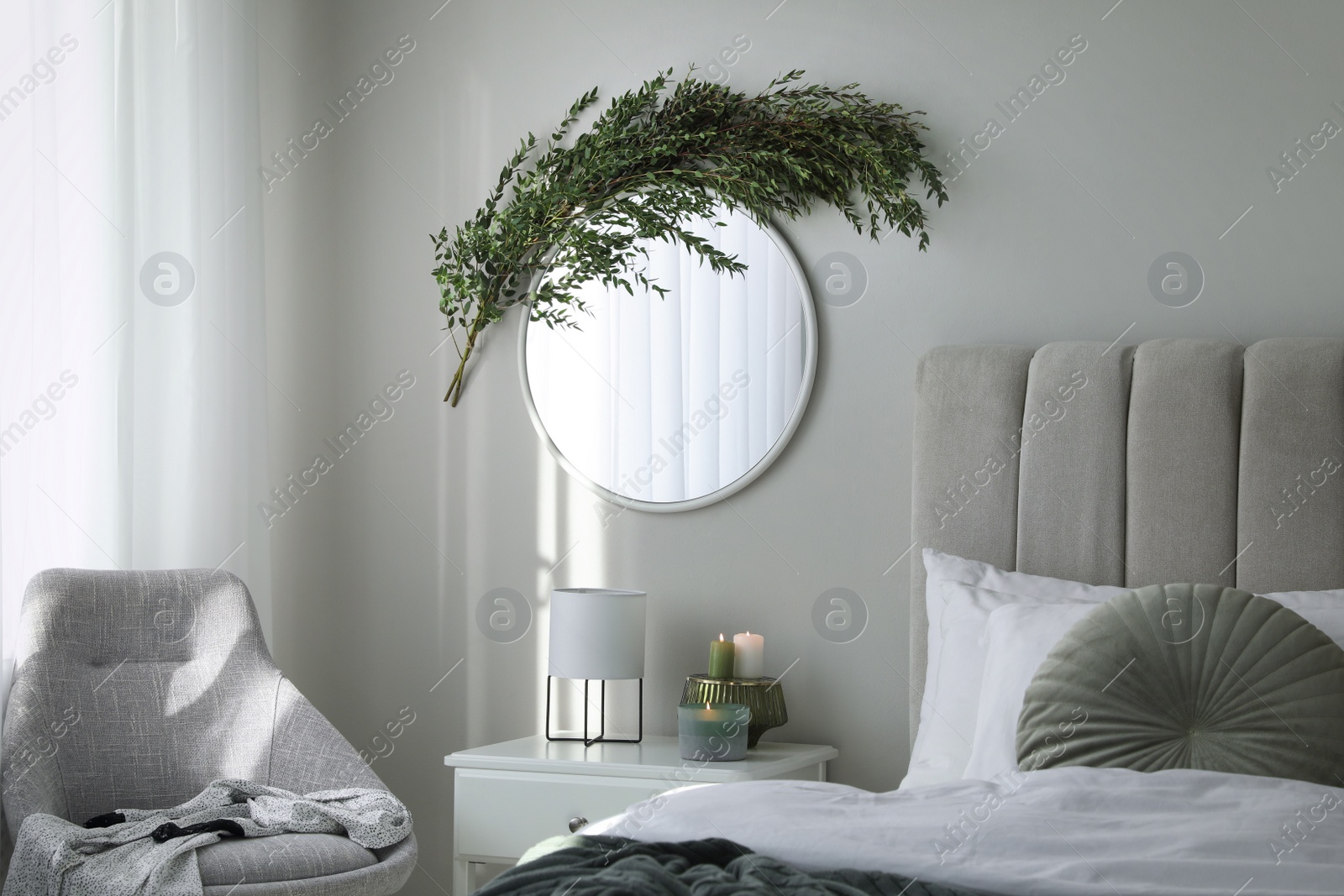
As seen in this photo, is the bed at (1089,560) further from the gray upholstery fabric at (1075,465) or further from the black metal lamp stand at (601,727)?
the black metal lamp stand at (601,727)

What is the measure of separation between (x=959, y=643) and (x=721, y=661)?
0.59m

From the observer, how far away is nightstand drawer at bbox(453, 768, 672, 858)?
8.46ft

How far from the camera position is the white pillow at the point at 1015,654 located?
2.19 meters

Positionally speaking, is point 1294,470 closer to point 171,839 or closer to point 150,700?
Answer: point 171,839

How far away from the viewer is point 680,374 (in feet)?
9.95

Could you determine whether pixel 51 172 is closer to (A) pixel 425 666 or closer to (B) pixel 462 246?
(B) pixel 462 246

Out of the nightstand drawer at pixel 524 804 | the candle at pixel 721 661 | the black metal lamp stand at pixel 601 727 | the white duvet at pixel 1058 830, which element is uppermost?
the candle at pixel 721 661

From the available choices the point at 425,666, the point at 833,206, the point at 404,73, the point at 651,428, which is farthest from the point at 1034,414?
the point at 404,73

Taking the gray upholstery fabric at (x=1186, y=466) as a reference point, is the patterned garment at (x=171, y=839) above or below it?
below

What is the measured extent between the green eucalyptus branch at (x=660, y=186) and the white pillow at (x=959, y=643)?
2.64 feet

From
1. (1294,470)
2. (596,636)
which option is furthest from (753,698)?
(1294,470)

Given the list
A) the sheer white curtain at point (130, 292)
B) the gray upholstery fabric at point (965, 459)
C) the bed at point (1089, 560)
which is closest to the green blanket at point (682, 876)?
the bed at point (1089, 560)

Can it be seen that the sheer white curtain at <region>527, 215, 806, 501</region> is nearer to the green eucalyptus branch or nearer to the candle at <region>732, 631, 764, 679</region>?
the green eucalyptus branch

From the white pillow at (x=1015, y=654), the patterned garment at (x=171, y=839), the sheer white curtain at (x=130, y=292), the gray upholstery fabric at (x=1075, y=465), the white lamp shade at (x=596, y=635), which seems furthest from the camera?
the white lamp shade at (x=596, y=635)
